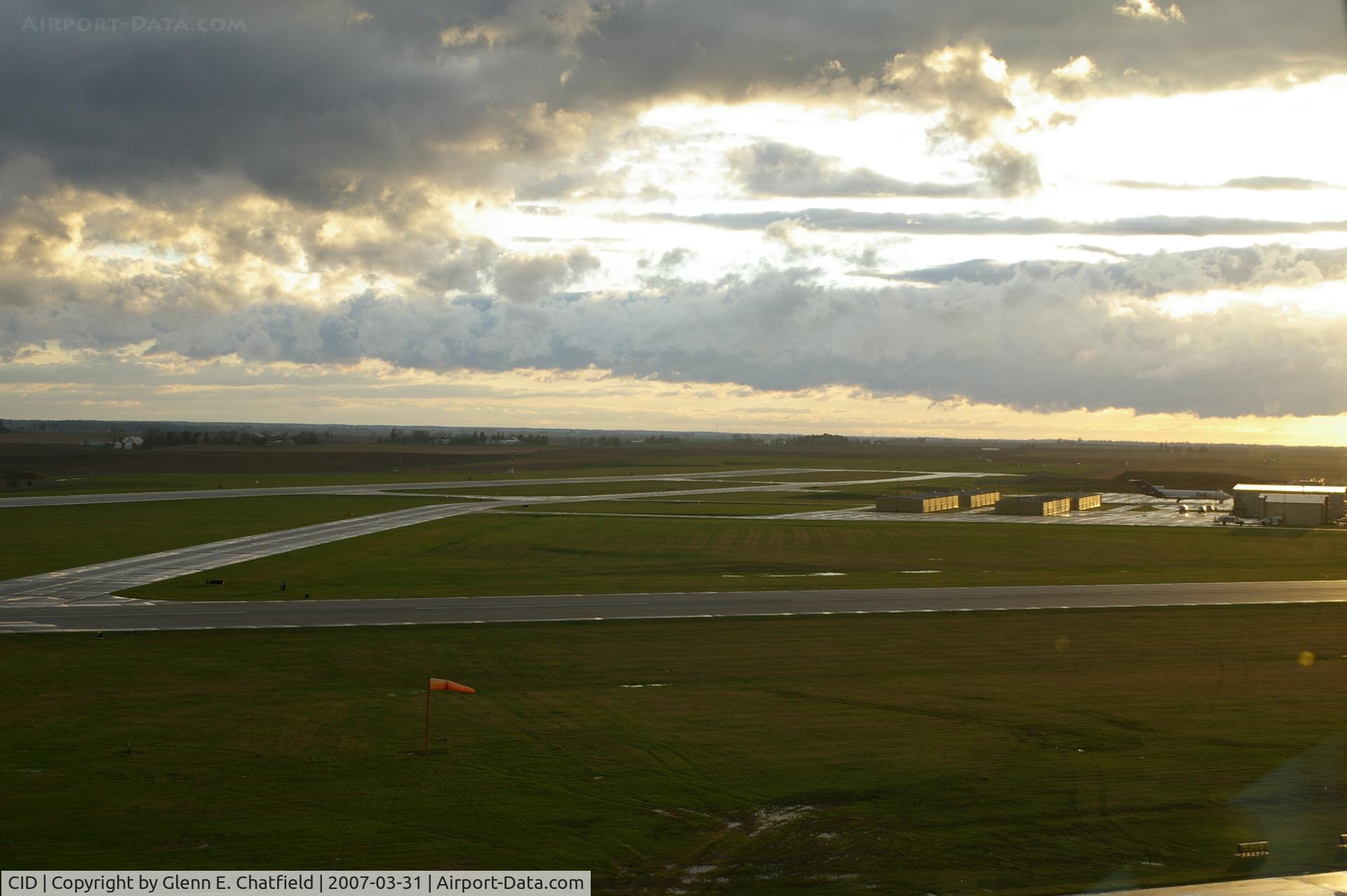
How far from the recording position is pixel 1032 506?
12625 centimetres

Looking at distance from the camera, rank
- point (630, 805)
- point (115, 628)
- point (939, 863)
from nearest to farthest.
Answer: point (939, 863), point (630, 805), point (115, 628)

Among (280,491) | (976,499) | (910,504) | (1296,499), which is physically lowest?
(976,499)

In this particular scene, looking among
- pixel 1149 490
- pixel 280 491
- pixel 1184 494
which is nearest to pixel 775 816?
pixel 280 491

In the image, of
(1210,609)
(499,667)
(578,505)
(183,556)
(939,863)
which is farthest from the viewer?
(578,505)

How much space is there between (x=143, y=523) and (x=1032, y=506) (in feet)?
319

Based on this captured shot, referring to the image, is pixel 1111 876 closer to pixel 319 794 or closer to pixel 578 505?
pixel 319 794

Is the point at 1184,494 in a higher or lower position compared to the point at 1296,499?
lower

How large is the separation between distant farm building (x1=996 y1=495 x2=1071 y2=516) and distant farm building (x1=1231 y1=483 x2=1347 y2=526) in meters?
19.4

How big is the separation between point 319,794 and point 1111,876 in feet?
58.2

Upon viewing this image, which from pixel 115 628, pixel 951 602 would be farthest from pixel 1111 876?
pixel 115 628

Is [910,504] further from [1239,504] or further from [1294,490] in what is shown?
[1294,490]

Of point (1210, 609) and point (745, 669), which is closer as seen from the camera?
point (745, 669)

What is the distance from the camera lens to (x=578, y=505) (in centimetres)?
12794

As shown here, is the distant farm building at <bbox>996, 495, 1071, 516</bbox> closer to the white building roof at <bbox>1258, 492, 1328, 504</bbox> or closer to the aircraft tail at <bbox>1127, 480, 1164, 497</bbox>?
the white building roof at <bbox>1258, 492, 1328, 504</bbox>
